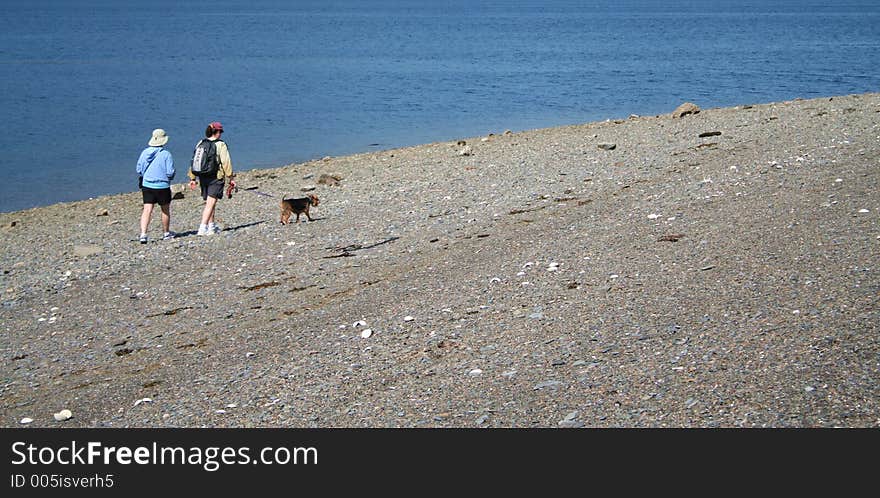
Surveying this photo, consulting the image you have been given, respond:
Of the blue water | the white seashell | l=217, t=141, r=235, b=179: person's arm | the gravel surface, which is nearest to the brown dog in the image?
the gravel surface

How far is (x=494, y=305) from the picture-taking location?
895cm

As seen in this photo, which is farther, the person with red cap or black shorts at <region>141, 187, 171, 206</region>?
black shorts at <region>141, 187, 171, 206</region>

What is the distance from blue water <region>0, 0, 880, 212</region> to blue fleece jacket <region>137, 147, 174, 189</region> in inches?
371

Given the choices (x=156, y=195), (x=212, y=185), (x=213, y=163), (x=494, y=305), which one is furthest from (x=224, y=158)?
(x=494, y=305)

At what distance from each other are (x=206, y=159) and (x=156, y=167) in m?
0.78

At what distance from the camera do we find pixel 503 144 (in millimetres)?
24250

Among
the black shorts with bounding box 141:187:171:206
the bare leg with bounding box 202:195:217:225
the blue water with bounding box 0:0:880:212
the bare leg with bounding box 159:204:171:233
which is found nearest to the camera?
the black shorts with bounding box 141:187:171:206

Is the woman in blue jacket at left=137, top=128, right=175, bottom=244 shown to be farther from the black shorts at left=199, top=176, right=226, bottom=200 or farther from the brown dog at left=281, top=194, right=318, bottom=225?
the brown dog at left=281, top=194, right=318, bottom=225

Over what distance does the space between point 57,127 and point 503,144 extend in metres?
17.8

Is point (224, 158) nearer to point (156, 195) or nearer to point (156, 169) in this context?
point (156, 169)

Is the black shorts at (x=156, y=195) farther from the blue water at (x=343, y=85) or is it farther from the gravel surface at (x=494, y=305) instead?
the blue water at (x=343, y=85)

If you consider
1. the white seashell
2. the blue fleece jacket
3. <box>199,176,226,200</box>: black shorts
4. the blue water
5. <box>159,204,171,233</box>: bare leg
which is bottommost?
the blue water

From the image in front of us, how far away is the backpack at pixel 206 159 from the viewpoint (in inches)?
538

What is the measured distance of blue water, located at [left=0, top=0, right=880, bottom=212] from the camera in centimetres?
3006
